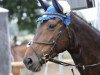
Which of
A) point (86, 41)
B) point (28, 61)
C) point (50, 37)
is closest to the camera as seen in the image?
point (28, 61)

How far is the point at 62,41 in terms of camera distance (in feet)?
22.1

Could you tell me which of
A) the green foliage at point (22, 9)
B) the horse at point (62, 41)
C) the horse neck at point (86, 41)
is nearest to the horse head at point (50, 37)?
the horse at point (62, 41)

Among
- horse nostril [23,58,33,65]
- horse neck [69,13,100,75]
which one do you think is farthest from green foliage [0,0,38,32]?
horse nostril [23,58,33,65]

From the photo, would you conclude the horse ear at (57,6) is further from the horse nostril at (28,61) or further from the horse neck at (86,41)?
the horse nostril at (28,61)

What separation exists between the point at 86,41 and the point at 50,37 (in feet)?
1.62

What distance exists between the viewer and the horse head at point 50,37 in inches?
261

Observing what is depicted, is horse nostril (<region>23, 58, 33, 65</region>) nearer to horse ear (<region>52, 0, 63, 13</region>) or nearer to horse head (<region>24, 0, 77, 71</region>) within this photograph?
horse head (<region>24, 0, 77, 71</region>)

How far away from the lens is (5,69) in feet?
31.1

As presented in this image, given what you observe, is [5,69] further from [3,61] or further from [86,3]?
[86,3]

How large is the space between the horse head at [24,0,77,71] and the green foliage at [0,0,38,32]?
Result: 10.6m

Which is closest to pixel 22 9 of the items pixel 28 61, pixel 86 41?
pixel 86 41

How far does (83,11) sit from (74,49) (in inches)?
83.0

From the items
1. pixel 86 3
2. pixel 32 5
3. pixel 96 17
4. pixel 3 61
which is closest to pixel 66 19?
pixel 96 17

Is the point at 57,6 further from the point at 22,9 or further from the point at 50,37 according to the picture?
the point at 22,9
